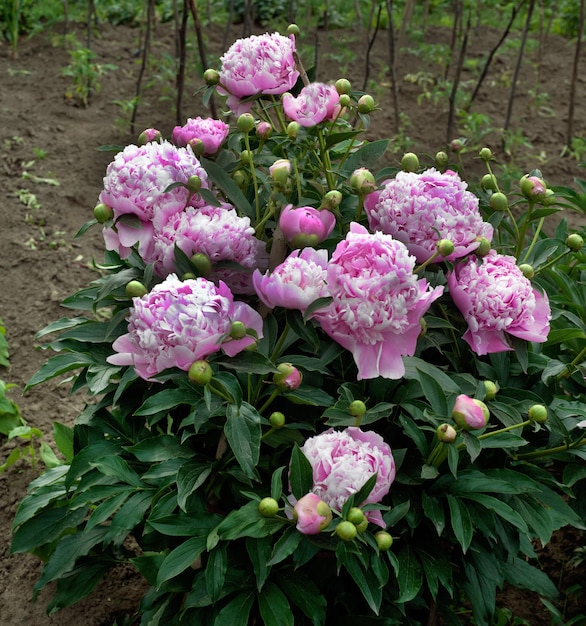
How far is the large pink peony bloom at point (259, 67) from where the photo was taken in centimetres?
130

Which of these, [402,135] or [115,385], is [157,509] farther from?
[402,135]

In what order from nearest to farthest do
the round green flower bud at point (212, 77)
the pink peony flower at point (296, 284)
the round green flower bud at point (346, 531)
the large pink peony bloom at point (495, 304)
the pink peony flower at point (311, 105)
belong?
the round green flower bud at point (346, 531)
the pink peony flower at point (296, 284)
the large pink peony bloom at point (495, 304)
the pink peony flower at point (311, 105)
the round green flower bud at point (212, 77)

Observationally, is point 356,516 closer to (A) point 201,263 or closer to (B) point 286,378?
(B) point 286,378

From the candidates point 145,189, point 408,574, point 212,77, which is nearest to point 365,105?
point 212,77

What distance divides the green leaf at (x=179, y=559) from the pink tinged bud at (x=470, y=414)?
1.37 feet

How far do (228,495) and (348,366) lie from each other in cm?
30

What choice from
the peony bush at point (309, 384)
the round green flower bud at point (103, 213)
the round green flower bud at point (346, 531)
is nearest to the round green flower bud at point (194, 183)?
the peony bush at point (309, 384)

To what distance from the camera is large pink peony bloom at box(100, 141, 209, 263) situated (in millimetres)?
1175

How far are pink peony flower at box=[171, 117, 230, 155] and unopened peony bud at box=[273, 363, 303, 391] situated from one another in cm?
48

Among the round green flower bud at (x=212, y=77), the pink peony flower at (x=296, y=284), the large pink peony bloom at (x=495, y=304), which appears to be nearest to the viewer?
the pink peony flower at (x=296, y=284)

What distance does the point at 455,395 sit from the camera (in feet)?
3.62

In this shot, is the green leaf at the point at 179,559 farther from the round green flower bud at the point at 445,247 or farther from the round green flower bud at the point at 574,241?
the round green flower bud at the point at 574,241

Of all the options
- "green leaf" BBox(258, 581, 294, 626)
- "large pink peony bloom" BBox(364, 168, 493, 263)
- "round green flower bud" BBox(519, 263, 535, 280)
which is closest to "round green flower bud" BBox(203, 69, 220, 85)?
"large pink peony bloom" BBox(364, 168, 493, 263)

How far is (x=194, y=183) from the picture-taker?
3.82 feet
